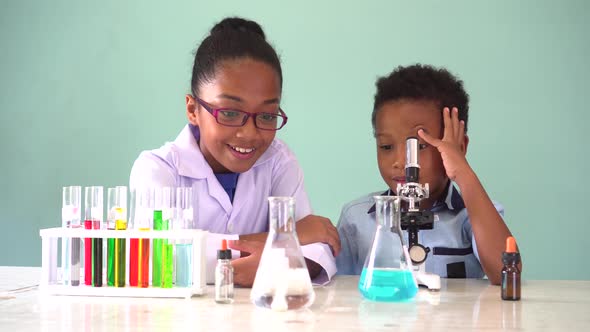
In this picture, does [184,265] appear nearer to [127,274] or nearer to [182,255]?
[182,255]

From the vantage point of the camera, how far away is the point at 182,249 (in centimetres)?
150

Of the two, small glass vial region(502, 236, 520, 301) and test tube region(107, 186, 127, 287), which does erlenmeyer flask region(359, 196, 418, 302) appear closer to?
small glass vial region(502, 236, 520, 301)

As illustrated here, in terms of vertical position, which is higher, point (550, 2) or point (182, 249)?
point (550, 2)

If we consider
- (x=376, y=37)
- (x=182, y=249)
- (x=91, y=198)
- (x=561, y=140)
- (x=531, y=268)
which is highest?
(x=376, y=37)

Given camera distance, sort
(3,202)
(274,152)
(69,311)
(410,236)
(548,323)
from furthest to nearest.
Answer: (3,202)
(274,152)
(410,236)
(69,311)
(548,323)

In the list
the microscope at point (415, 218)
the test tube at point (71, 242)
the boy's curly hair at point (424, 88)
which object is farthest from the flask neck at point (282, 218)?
the boy's curly hair at point (424, 88)

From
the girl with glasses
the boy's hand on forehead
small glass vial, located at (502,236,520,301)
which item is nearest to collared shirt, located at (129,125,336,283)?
the girl with glasses

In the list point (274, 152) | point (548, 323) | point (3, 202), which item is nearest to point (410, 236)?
point (548, 323)

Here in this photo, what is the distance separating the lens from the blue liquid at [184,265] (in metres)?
1.49

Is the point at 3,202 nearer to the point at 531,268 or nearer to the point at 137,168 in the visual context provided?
the point at 137,168

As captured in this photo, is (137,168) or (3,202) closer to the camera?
(137,168)

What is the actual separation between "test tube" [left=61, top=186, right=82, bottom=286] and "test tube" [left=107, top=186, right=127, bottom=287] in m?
0.07

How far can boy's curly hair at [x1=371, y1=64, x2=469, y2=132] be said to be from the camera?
Answer: 2.18m

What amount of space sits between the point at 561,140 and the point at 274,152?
162cm
